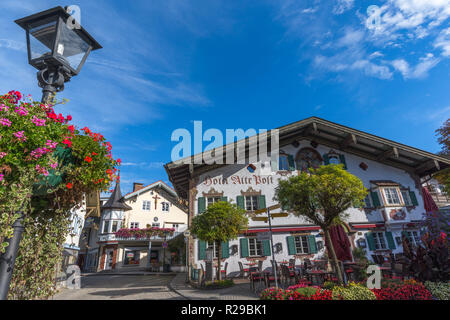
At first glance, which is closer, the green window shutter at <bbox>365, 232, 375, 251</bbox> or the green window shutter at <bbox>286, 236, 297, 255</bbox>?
the green window shutter at <bbox>286, 236, 297, 255</bbox>

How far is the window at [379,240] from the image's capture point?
15.5m

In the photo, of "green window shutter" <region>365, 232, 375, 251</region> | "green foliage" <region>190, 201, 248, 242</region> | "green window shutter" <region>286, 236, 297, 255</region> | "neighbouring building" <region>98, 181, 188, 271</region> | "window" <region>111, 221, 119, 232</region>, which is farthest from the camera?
"window" <region>111, 221, 119, 232</region>

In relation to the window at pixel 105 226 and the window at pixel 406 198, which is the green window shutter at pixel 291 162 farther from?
the window at pixel 105 226

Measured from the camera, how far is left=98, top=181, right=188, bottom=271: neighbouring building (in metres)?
27.7

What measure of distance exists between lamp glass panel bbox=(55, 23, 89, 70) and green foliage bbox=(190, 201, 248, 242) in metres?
9.43

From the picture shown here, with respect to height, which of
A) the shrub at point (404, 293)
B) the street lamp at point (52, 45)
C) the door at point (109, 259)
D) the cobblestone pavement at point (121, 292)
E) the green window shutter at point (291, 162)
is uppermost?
the green window shutter at point (291, 162)

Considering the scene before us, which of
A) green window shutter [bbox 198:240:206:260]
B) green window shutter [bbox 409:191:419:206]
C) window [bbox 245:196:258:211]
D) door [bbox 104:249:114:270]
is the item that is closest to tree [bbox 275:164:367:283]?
window [bbox 245:196:258:211]

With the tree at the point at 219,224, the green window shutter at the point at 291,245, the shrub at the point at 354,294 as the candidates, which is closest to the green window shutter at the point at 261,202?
the green window shutter at the point at 291,245

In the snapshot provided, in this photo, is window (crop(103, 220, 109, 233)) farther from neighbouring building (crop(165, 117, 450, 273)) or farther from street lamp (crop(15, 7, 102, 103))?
street lamp (crop(15, 7, 102, 103))

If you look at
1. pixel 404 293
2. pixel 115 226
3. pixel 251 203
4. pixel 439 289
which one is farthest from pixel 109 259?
pixel 439 289

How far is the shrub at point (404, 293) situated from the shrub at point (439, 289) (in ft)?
0.62

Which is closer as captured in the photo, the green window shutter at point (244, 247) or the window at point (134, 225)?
the green window shutter at point (244, 247)

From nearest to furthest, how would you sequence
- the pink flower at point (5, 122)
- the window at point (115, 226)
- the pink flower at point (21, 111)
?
1. the pink flower at point (5, 122)
2. the pink flower at point (21, 111)
3. the window at point (115, 226)

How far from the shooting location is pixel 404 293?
690 cm
